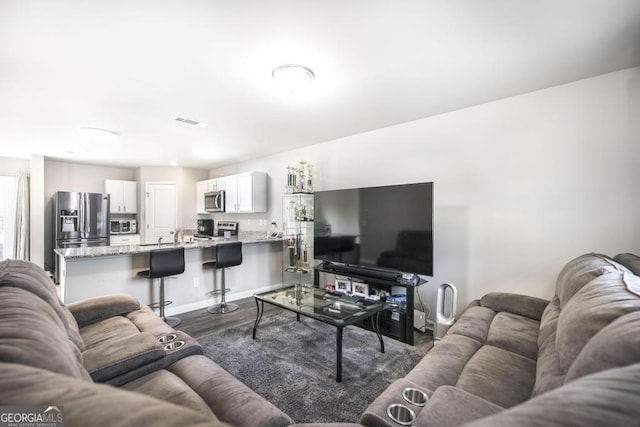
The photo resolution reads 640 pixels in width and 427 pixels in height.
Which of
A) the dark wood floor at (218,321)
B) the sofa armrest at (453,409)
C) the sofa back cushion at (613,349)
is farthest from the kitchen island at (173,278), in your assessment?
the sofa back cushion at (613,349)

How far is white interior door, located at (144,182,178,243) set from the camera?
255 inches

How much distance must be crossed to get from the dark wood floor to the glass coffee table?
0.54 m

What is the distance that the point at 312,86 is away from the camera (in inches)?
98.0

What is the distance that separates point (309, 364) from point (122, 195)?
6.35 metres

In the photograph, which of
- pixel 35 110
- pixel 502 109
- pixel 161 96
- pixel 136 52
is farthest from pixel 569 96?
pixel 35 110

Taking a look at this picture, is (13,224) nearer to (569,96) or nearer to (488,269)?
(488,269)

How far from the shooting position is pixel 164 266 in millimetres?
3238

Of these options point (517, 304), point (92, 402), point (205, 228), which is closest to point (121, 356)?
point (92, 402)

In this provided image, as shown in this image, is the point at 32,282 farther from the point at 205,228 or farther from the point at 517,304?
the point at 205,228

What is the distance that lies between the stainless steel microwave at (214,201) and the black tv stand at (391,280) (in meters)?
2.88

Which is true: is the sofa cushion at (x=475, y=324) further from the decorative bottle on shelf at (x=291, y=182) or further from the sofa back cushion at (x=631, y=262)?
the decorative bottle on shelf at (x=291, y=182)

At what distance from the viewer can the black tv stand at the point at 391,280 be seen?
2.86 metres

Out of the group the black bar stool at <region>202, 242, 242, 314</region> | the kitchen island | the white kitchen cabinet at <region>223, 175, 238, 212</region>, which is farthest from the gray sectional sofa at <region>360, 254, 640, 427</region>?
the white kitchen cabinet at <region>223, 175, 238, 212</region>

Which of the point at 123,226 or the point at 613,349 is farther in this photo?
the point at 123,226
